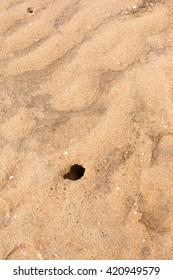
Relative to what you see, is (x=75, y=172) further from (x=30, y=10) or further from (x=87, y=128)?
(x=30, y=10)

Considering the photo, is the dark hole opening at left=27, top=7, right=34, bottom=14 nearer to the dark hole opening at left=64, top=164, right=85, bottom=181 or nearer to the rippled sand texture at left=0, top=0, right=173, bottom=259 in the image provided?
the rippled sand texture at left=0, top=0, right=173, bottom=259

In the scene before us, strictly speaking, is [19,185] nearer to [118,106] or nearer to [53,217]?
[53,217]

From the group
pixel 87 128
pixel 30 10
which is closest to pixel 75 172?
pixel 87 128

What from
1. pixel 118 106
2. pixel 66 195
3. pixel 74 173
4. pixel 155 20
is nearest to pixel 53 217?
pixel 66 195

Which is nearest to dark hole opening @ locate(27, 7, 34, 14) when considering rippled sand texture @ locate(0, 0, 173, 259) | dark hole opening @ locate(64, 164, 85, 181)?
rippled sand texture @ locate(0, 0, 173, 259)

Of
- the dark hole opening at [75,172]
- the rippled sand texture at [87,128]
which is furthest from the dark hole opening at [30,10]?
the dark hole opening at [75,172]
